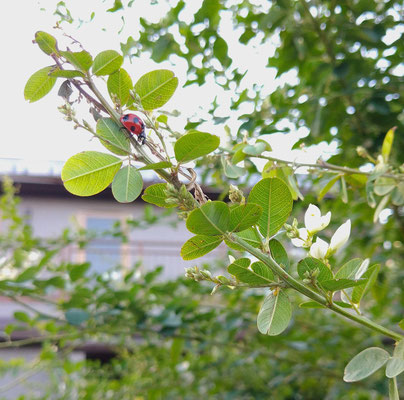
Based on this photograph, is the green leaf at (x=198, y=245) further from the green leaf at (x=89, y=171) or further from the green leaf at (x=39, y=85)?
the green leaf at (x=39, y=85)

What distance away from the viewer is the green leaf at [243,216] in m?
0.46

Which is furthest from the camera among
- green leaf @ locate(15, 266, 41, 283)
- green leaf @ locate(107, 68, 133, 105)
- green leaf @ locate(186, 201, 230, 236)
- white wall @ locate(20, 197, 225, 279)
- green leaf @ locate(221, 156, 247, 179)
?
white wall @ locate(20, 197, 225, 279)

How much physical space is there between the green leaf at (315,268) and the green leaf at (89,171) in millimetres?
202

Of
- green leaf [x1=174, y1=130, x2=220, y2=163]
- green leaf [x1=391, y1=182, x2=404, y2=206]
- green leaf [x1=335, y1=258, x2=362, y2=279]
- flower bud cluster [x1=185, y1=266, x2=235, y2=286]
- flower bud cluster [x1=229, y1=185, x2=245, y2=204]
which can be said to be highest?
green leaf [x1=174, y1=130, x2=220, y2=163]

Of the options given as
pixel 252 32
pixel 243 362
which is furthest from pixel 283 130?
pixel 243 362

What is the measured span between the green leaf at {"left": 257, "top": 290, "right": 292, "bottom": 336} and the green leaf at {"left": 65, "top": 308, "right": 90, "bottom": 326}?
1.21 meters

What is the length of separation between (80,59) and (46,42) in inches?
1.5

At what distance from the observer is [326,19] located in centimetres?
161

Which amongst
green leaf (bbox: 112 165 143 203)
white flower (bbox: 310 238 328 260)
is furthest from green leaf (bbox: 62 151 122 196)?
white flower (bbox: 310 238 328 260)

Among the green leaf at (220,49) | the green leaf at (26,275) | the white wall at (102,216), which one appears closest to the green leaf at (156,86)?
the green leaf at (220,49)

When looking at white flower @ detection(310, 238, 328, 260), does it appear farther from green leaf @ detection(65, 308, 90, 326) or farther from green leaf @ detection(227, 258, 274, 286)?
green leaf @ detection(65, 308, 90, 326)

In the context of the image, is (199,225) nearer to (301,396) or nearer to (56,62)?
(56,62)

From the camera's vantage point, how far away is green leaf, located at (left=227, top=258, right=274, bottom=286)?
480 mm

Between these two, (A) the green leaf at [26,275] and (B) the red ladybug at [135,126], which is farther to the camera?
(A) the green leaf at [26,275]
